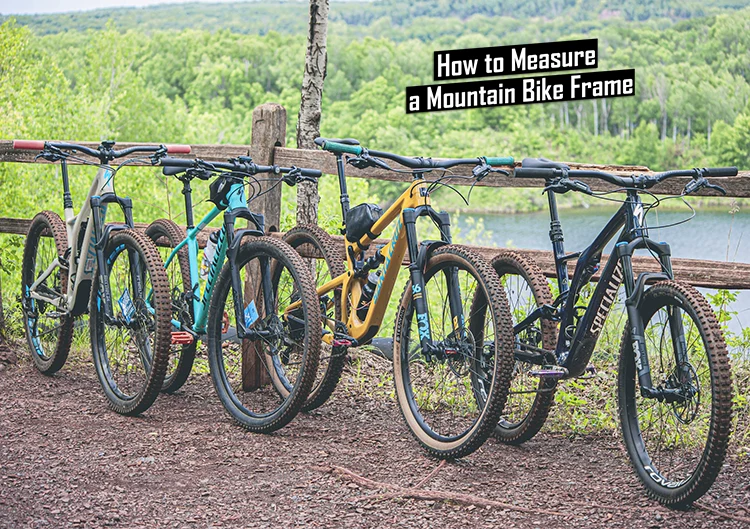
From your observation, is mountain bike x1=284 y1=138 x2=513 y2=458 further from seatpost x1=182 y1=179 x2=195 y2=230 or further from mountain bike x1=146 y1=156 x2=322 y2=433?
seatpost x1=182 y1=179 x2=195 y2=230

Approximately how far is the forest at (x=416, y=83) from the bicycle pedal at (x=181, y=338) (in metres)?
27.5

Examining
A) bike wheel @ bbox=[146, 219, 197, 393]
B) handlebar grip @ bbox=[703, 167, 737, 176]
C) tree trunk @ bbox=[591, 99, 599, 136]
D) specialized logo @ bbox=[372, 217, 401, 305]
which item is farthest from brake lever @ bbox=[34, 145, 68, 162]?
tree trunk @ bbox=[591, 99, 599, 136]

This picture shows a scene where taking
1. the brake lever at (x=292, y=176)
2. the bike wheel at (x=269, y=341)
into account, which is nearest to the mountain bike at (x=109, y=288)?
the bike wheel at (x=269, y=341)

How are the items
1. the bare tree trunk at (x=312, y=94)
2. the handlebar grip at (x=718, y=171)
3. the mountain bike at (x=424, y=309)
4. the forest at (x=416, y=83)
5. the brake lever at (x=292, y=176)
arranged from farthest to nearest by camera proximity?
the forest at (x=416, y=83)
the bare tree trunk at (x=312, y=94)
the brake lever at (x=292, y=176)
the mountain bike at (x=424, y=309)
the handlebar grip at (x=718, y=171)

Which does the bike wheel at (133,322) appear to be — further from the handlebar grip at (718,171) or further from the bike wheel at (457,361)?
the handlebar grip at (718,171)

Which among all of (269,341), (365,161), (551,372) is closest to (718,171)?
(551,372)

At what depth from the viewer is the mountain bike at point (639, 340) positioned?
320 cm

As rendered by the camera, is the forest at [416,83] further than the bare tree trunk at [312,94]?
Yes

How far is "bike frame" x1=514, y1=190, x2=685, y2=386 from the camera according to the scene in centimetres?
338

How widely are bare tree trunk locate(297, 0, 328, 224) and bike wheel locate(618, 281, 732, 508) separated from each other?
Result: 10.1ft

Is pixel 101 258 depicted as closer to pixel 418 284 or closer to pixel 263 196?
pixel 263 196

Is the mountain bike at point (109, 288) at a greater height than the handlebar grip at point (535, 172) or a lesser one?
lesser

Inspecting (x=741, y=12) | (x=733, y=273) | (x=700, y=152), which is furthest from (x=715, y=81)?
(x=733, y=273)

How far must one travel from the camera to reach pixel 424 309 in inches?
154
